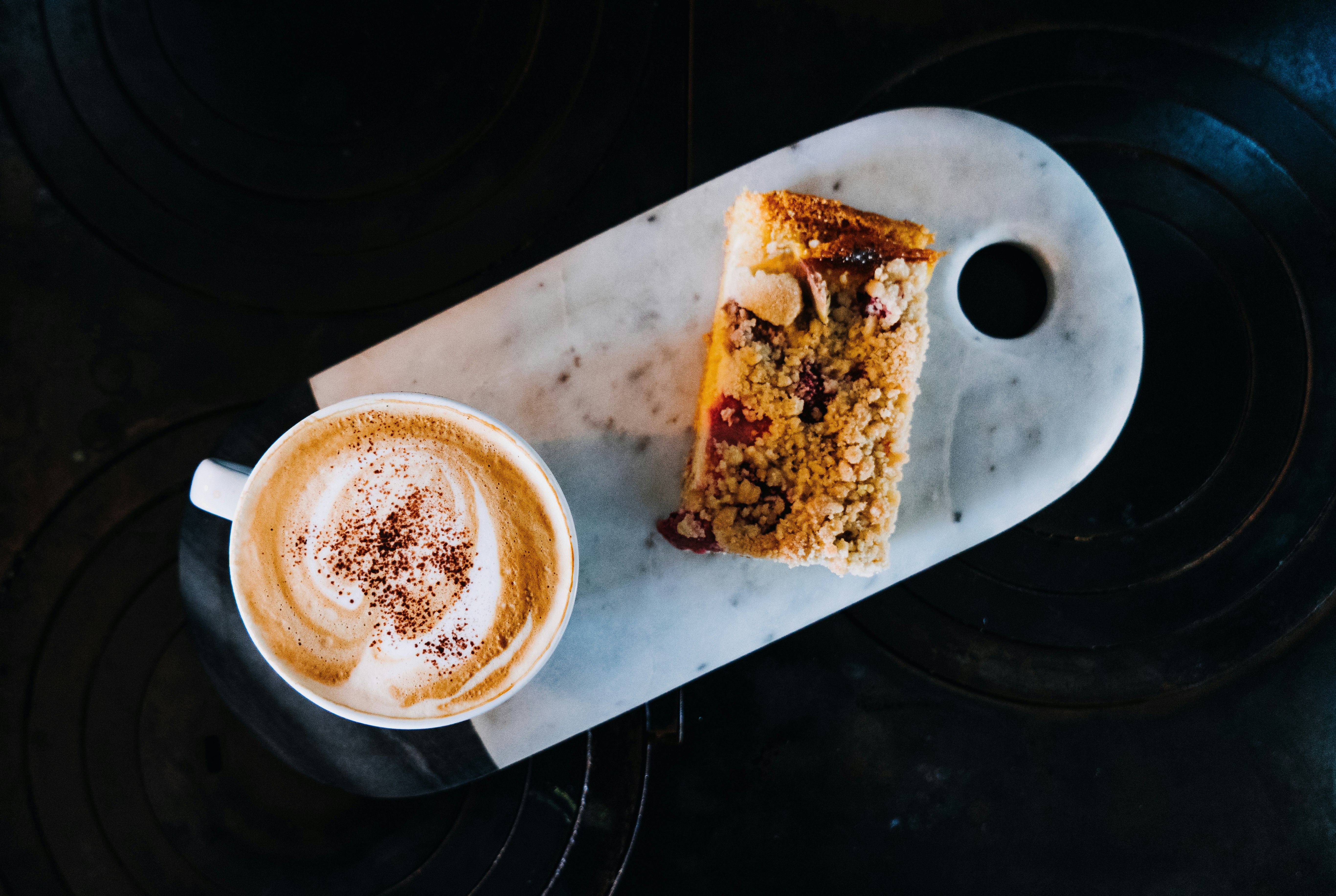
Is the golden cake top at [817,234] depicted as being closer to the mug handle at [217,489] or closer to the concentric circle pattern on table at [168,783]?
the mug handle at [217,489]

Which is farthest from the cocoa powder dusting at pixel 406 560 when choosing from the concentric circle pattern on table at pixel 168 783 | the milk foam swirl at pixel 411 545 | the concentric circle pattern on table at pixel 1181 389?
the concentric circle pattern on table at pixel 1181 389

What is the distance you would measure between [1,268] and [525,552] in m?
1.31

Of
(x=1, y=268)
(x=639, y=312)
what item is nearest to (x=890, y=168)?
(x=639, y=312)

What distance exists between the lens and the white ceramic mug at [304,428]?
896 millimetres

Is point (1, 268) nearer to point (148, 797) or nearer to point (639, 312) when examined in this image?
point (148, 797)

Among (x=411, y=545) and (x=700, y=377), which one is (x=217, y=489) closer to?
(x=411, y=545)

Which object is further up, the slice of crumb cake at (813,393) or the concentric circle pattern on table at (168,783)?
the slice of crumb cake at (813,393)

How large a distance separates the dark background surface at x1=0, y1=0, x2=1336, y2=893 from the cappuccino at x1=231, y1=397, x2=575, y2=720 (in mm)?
527

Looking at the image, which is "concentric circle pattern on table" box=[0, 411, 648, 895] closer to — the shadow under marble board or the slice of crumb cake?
the shadow under marble board

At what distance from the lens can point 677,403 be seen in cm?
115

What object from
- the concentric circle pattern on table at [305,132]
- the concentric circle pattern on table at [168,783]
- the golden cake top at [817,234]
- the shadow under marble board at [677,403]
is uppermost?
the concentric circle pattern on table at [305,132]

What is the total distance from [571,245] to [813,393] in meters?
0.66

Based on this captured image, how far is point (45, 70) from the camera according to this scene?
4.54 feet

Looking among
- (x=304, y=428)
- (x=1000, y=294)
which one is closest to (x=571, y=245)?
(x=304, y=428)
